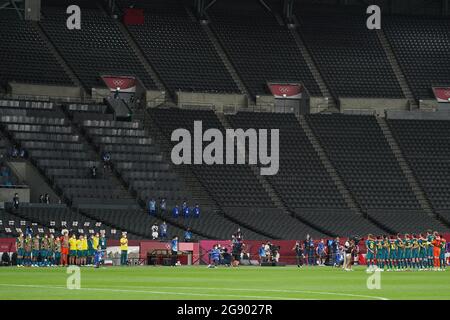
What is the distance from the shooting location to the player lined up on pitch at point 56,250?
187ft

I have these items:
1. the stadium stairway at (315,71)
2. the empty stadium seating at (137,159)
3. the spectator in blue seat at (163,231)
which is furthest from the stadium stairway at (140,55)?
the spectator in blue seat at (163,231)

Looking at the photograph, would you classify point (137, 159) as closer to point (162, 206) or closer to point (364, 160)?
point (162, 206)

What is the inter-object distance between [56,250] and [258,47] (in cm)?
3490

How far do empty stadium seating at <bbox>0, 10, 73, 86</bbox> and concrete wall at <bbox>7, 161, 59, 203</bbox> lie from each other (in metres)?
9.00

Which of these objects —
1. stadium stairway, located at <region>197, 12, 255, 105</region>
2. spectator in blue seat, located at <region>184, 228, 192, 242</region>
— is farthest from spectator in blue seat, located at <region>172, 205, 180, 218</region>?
stadium stairway, located at <region>197, 12, 255, 105</region>

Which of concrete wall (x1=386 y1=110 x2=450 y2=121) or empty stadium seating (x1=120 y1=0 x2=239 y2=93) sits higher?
empty stadium seating (x1=120 y1=0 x2=239 y2=93)

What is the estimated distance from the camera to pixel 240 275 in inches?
1839

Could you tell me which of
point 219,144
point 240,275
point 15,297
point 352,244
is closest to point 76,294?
point 15,297

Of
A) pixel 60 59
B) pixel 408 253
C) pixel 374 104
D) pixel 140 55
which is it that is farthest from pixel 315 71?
pixel 408 253

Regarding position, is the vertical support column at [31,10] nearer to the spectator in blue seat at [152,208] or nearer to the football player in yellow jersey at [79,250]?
the football player in yellow jersey at [79,250]

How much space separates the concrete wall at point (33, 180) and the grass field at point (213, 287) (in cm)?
2550

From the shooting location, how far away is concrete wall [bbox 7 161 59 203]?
7181 centimetres

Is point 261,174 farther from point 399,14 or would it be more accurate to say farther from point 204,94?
point 399,14

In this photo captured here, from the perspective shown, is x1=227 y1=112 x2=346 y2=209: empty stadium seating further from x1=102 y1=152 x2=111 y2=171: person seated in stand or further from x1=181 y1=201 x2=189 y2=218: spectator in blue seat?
x1=102 y1=152 x2=111 y2=171: person seated in stand
